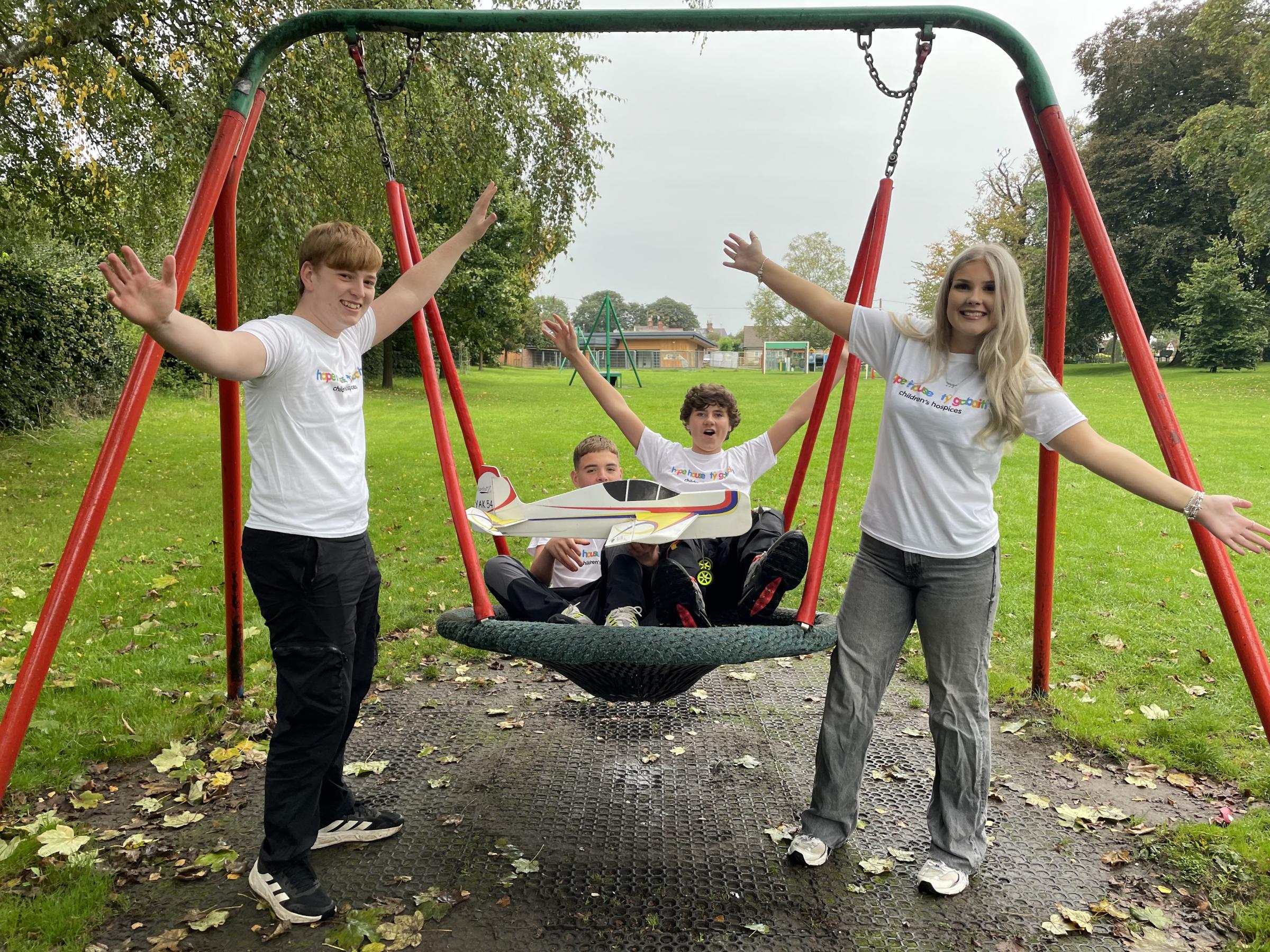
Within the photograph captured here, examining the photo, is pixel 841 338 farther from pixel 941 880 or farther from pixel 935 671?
pixel 941 880

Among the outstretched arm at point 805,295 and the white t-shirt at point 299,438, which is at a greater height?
the outstretched arm at point 805,295

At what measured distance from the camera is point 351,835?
2.78 m

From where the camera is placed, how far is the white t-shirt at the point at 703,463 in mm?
3406

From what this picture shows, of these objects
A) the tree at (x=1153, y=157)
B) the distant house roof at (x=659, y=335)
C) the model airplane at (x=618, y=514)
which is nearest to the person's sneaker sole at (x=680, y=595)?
the model airplane at (x=618, y=514)

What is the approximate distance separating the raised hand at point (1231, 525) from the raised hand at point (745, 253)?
4.51ft

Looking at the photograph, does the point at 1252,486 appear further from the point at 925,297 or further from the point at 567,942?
the point at 925,297

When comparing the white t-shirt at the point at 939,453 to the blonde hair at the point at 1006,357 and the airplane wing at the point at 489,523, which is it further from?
the airplane wing at the point at 489,523

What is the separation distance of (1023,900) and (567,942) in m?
1.31

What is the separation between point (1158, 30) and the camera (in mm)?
29344

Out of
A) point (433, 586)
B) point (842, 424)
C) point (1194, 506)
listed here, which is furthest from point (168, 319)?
point (433, 586)

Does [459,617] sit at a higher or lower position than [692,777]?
higher

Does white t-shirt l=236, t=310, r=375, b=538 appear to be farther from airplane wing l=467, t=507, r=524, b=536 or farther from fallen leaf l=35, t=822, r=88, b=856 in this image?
fallen leaf l=35, t=822, r=88, b=856

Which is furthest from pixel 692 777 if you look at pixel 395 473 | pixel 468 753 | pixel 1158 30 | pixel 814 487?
pixel 1158 30

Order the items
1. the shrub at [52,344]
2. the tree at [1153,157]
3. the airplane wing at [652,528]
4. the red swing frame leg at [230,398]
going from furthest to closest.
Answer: the tree at [1153,157]
the shrub at [52,344]
the red swing frame leg at [230,398]
the airplane wing at [652,528]
